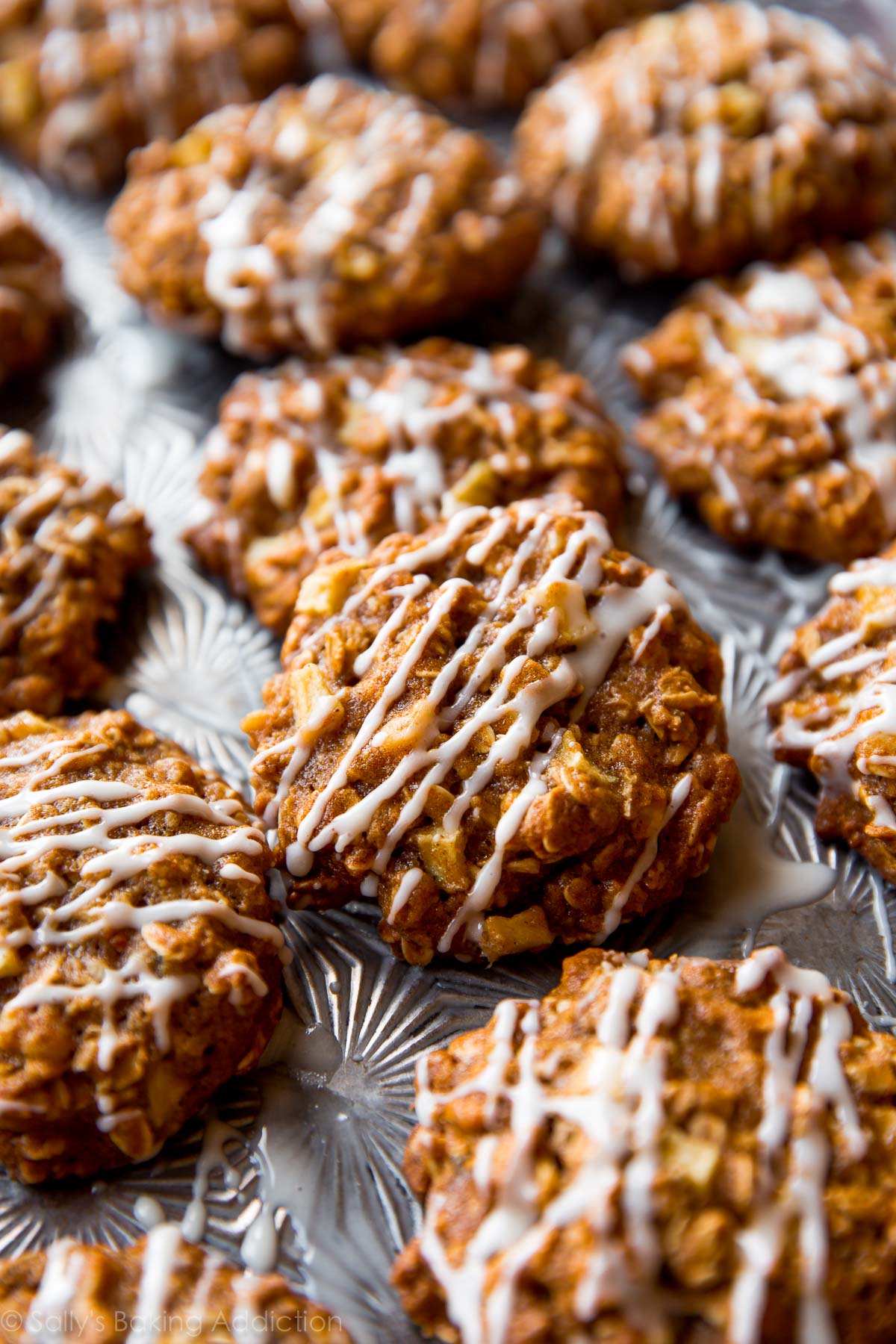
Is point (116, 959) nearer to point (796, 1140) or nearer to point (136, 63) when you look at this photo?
point (796, 1140)

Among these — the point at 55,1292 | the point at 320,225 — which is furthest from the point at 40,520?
the point at 55,1292

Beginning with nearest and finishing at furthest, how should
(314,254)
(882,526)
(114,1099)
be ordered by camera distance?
(114,1099), (882,526), (314,254)

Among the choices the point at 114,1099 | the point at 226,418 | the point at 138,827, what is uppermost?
the point at 226,418

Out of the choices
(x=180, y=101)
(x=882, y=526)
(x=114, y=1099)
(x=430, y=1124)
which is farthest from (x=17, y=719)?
(x=180, y=101)

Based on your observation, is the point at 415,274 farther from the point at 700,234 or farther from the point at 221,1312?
the point at 221,1312

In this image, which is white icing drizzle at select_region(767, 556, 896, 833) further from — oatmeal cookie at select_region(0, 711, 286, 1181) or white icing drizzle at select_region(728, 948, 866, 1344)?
oatmeal cookie at select_region(0, 711, 286, 1181)

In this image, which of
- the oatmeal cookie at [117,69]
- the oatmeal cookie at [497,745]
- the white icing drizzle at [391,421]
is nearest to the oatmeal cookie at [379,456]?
the white icing drizzle at [391,421]

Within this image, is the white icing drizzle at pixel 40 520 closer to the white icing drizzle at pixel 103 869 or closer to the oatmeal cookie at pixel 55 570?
the oatmeal cookie at pixel 55 570

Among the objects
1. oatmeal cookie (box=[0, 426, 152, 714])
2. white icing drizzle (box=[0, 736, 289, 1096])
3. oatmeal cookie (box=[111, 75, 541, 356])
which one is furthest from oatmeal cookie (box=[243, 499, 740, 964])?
oatmeal cookie (box=[111, 75, 541, 356])
